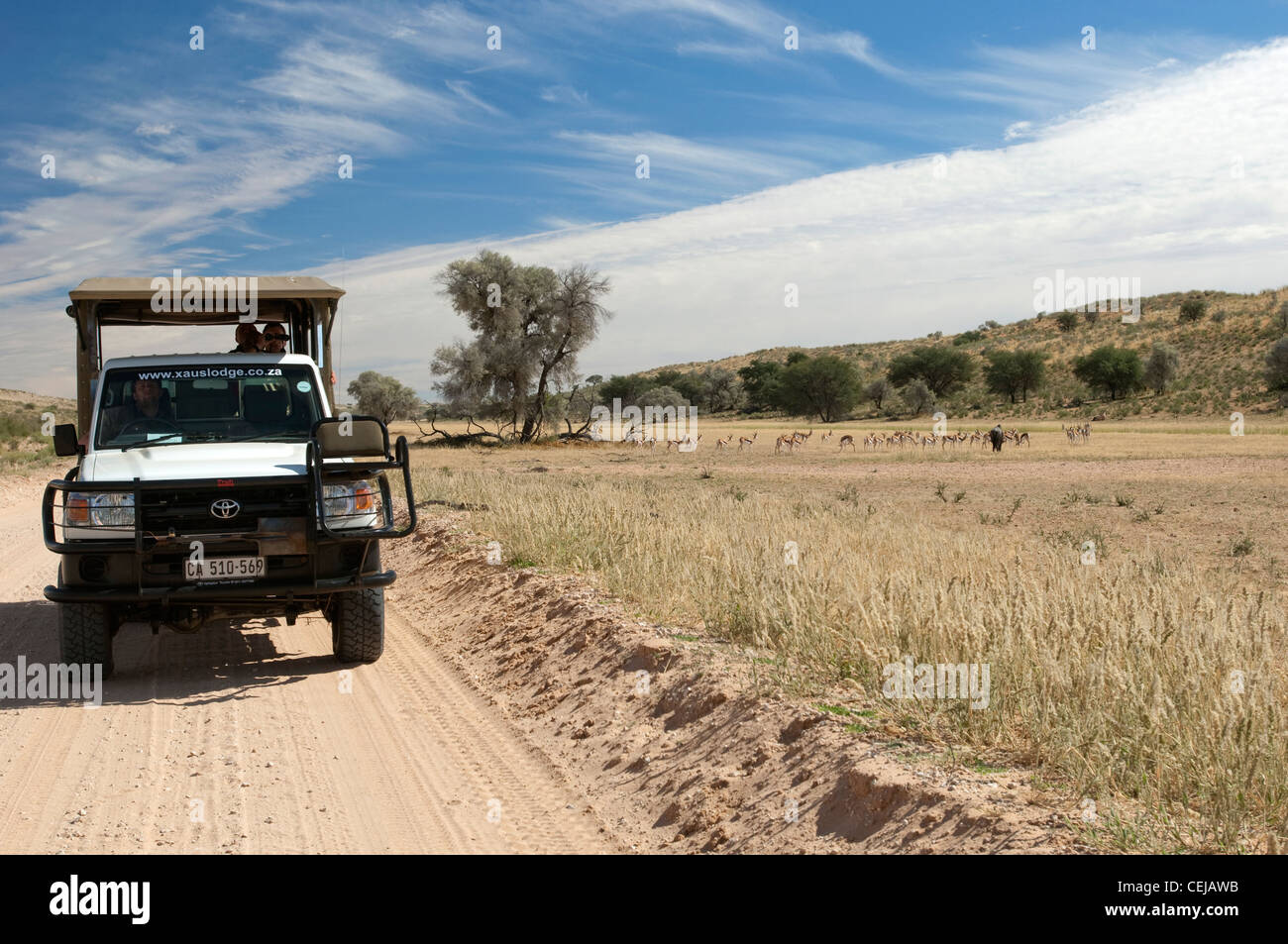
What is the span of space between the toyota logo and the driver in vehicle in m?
1.67

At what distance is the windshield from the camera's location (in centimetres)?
809

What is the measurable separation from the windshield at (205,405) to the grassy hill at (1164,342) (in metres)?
63.6

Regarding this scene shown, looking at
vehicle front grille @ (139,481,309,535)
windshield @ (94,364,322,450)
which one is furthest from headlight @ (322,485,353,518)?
windshield @ (94,364,322,450)

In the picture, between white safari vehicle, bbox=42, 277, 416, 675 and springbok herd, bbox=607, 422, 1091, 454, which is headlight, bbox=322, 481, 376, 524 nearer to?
white safari vehicle, bbox=42, 277, 416, 675

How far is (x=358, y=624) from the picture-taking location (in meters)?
7.80

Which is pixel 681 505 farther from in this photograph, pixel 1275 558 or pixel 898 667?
pixel 898 667

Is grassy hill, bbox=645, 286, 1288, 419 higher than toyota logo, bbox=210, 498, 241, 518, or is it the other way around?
grassy hill, bbox=645, 286, 1288, 419

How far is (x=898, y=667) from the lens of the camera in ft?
19.4

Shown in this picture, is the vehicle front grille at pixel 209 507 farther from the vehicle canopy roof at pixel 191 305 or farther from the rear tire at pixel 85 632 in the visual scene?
the vehicle canopy roof at pixel 191 305

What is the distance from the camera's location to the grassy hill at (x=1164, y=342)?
6525 centimetres

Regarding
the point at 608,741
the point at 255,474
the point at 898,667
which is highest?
the point at 255,474
